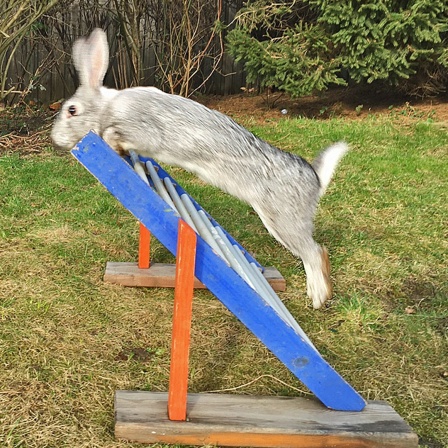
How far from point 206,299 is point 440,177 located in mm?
2597

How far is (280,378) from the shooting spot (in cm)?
240

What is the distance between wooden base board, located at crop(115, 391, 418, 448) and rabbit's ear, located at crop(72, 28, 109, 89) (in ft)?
3.68

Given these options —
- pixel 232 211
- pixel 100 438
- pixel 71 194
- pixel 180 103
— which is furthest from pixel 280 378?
pixel 71 194

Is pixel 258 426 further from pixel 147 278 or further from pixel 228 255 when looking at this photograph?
pixel 147 278

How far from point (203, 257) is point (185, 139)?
0.51 metres

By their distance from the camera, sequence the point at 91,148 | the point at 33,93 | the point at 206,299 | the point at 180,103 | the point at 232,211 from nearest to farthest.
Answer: the point at 91,148
the point at 180,103
the point at 206,299
the point at 232,211
the point at 33,93

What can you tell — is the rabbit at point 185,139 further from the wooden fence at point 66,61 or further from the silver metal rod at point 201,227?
the wooden fence at point 66,61

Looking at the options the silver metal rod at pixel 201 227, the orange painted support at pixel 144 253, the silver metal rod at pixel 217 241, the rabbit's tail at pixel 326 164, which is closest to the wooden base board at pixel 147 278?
the orange painted support at pixel 144 253

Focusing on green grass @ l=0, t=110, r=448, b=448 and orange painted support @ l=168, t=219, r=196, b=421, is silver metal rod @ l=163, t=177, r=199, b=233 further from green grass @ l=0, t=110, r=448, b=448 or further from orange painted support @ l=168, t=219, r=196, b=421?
green grass @ l=0, t=110, r=448, b=448

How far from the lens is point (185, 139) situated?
2236mm

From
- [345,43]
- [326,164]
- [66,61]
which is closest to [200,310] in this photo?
[326,164]

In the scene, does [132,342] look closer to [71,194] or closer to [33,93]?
[71,194]

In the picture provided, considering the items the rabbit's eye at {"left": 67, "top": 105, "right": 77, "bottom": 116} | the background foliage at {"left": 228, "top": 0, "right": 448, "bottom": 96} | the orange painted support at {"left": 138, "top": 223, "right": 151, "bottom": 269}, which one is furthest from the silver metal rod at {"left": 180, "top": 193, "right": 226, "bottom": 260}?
the background foliage at {"left": 228, "top": 0, "right": 448, "bottom": 96}

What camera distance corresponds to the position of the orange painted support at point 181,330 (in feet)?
6.25
